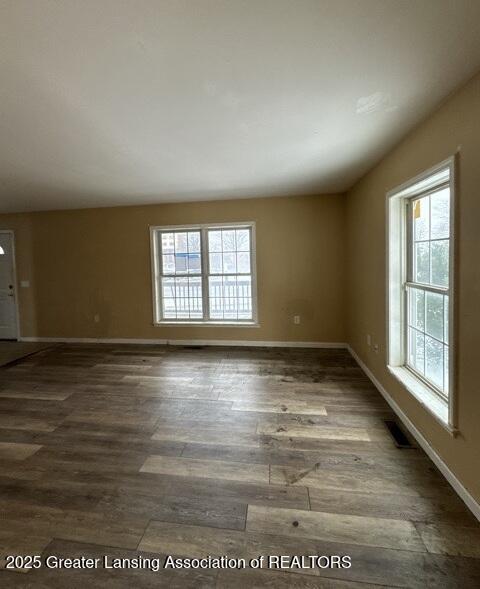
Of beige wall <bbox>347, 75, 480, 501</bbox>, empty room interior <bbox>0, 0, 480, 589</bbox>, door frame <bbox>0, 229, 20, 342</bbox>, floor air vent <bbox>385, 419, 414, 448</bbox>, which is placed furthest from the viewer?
door frame <bbox>0, 229, 20, 342</bbox>

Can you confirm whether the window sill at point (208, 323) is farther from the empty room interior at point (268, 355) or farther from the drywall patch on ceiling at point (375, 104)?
the drywall patch on ceiling at point (375, 104)

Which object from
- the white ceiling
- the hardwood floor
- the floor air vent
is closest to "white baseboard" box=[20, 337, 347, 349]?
the hardwood floor

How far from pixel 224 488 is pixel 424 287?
6.90 ft

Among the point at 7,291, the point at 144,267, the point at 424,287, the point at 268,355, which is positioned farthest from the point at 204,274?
the point at 7,291

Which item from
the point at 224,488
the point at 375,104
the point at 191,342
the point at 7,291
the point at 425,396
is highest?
the point at 375,104

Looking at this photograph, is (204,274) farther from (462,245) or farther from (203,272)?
(462,245)

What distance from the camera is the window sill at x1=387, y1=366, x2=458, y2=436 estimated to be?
6.26ft

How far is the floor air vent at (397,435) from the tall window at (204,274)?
2.76 m

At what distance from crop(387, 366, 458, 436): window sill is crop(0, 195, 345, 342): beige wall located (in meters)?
2.05

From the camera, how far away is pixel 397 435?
91.4 inches

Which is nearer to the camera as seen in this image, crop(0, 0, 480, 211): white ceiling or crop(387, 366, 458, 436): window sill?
crop(0, 0, 480, 211): white ceiling

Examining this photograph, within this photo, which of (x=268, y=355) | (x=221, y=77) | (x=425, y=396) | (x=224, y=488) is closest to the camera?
(x=221, y=77)

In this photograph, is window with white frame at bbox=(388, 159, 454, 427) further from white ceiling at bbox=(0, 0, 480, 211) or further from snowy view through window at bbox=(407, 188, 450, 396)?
white ceiling at bbox=(0, 0, 480, 211)

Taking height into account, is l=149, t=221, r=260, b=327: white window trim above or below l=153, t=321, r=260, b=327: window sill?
above
